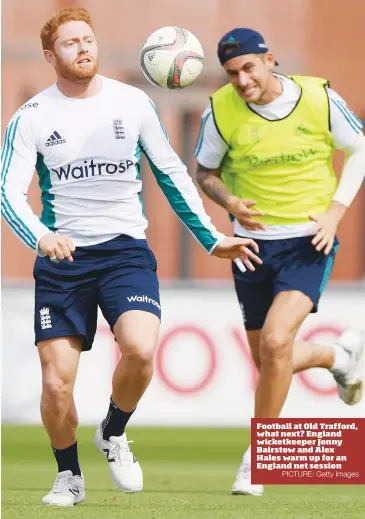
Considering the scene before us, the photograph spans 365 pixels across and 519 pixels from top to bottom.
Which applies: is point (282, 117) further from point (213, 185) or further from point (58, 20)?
point (58, 20)

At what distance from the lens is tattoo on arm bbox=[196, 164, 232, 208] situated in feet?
23.7

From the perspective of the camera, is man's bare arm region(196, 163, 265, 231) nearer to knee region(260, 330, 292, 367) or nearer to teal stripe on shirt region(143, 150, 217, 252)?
knee region(260, 330, 292, 367)

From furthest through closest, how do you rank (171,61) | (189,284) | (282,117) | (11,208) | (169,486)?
(189,284) < (169,486) < (282,117) < (171,61) < (11,208)

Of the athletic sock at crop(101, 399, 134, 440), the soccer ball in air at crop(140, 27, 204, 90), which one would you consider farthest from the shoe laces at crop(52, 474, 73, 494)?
the soccer ball in air at crop(140, 27, 204, 90)

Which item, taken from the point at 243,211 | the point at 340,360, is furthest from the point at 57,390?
the point at 340,360

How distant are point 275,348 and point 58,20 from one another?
1.98 metres

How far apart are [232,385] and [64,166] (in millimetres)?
5593

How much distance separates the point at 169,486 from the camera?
24.6 feet

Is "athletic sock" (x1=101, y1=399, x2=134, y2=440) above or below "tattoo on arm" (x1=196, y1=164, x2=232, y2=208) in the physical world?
below

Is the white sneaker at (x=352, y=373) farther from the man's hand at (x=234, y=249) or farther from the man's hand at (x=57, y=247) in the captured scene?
the man's hand at (x=57, y=247)

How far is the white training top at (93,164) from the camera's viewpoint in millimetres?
6223

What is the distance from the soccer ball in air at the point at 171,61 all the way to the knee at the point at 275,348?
134cm

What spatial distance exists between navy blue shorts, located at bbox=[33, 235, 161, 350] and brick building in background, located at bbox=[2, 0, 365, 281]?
9.56m

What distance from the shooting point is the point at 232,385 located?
1157 centimetres
